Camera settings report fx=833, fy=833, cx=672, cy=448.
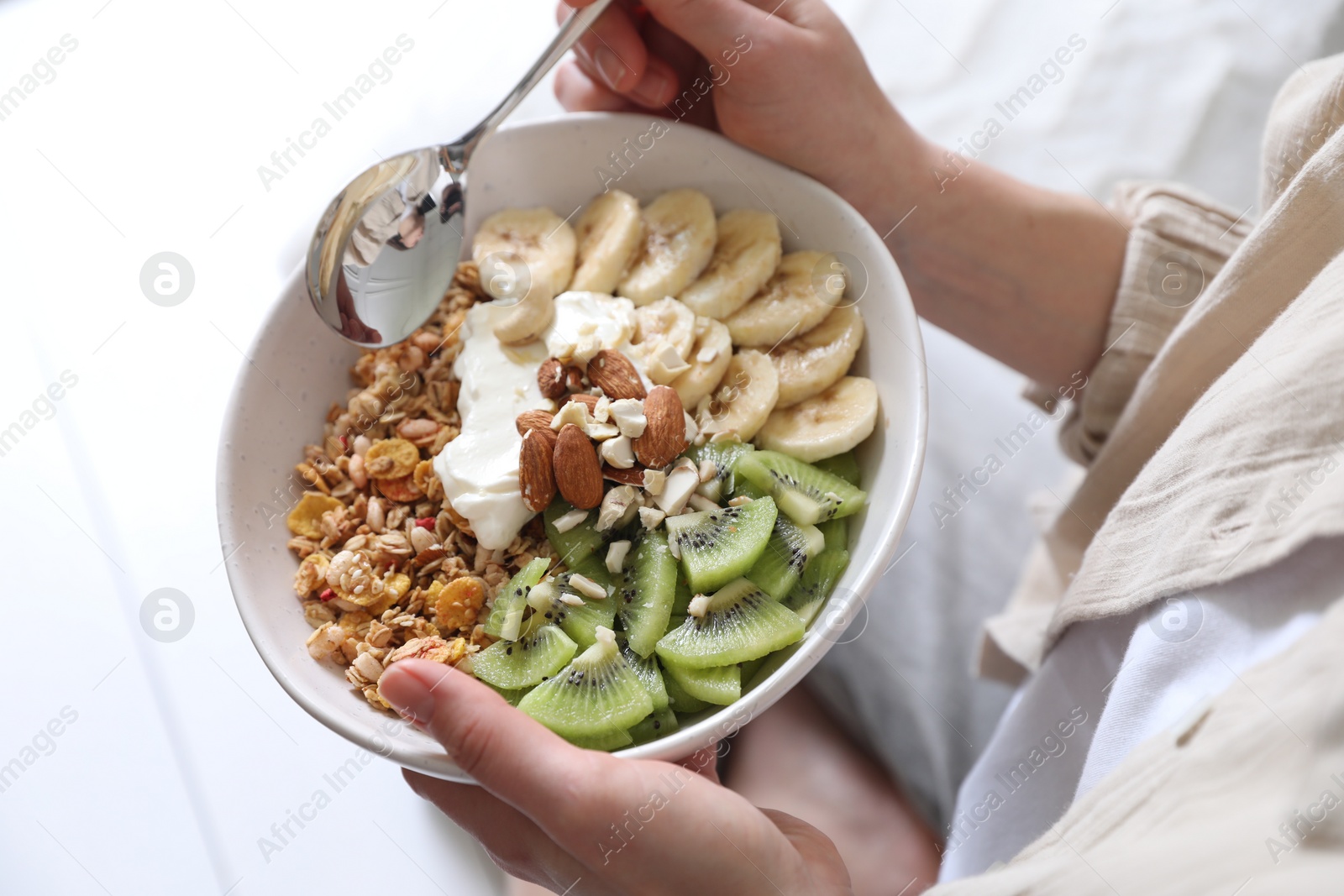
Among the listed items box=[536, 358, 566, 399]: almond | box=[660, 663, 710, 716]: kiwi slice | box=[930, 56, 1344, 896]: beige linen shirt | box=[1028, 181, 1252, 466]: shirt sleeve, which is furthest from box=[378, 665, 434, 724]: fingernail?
box=[1028, 181, 1252, 466]: shirt sleeve

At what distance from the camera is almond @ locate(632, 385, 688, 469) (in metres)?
0.79

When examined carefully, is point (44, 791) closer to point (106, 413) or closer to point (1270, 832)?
point (106, 413)

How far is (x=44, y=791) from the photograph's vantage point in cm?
97

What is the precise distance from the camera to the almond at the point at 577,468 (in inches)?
30.8

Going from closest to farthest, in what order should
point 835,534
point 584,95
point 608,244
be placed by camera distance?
point 835,534 < point 608,244 < point 584,95

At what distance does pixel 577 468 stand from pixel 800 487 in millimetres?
218

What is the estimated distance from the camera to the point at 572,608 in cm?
76

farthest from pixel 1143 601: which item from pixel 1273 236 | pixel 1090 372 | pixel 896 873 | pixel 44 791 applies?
pixel 44 791

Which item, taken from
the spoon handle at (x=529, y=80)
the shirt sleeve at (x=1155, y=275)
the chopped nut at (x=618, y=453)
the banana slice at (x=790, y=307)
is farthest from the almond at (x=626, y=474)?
the shirt sleeve at (x=1155, y=275)

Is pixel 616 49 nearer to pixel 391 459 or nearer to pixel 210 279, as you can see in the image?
pixel 391 459

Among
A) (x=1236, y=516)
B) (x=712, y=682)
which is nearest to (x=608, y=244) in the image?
(x=712, y=682)

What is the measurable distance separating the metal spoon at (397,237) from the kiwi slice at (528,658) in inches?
13.8

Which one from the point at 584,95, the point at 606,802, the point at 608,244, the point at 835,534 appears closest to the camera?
the point at 606,802

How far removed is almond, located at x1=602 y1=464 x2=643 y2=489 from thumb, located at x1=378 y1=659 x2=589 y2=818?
0.82 feet
